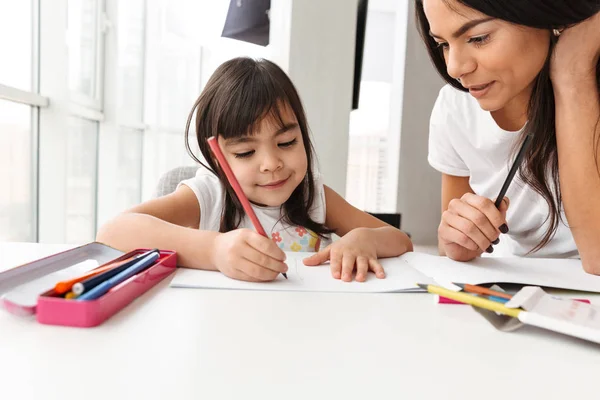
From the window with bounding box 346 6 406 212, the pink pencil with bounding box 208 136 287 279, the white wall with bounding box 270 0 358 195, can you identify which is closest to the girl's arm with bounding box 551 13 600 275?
the pink pencil with bounding box 208 136 287 279

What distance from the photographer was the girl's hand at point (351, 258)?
58 centimetres

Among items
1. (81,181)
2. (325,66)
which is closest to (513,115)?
(325,66)

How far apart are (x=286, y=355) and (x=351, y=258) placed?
0.96 ft

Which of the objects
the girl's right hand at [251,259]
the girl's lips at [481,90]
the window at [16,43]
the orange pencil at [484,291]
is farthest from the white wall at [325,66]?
the orange pencil at [484,291]

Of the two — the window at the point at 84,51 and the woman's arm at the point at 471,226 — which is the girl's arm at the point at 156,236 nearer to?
the woman's arm at the point at 471,226

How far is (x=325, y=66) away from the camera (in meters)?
1.74

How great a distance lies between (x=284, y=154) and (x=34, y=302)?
0.57 m

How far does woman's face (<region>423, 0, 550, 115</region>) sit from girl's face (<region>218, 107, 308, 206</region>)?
0.31 metres

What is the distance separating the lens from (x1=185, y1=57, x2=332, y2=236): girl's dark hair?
0.90 m

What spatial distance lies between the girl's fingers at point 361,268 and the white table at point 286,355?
11 centimetres

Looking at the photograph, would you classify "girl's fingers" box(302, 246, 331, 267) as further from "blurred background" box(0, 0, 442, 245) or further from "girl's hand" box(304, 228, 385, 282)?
"blurred background" box(0, 0, 442, 245)

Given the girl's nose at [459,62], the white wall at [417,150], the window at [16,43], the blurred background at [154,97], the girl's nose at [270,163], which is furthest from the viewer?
the white wall at [417,150]

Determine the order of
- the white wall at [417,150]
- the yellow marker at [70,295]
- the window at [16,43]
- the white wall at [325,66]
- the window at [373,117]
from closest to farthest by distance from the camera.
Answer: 1. the yellow marker at [70,295]
2. the window at [16,43]
3. the white wall at [325,66]
4. the white wall at [417,150]
5. the window at [373,117]

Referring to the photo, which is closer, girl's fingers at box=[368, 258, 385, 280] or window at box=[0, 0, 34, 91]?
girl's fingers at box=[368, 258, 385, 280]
